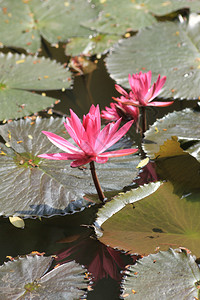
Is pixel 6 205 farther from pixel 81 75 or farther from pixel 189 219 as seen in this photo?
pixel 81 75

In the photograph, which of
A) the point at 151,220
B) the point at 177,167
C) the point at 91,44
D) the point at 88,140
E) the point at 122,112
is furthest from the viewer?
the point at 91,44

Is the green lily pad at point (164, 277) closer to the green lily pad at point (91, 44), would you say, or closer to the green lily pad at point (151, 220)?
the green lily pad at point (151, 220)

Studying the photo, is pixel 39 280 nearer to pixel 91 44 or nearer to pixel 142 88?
pixel 142 88

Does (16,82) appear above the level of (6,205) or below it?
above

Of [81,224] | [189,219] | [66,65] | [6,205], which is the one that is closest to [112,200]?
[81,224]

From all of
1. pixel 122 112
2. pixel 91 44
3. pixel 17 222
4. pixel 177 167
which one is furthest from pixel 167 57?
pixel 17 222
